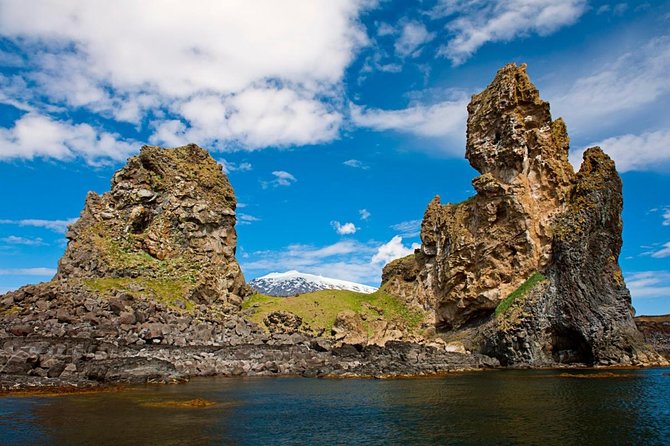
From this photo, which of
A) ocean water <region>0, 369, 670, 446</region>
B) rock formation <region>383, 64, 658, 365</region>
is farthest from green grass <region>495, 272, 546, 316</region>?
ocean water <region>0, 369, 670, 446</region>

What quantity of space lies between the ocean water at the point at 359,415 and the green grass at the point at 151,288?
1007 inches

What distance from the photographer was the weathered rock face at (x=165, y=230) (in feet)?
243

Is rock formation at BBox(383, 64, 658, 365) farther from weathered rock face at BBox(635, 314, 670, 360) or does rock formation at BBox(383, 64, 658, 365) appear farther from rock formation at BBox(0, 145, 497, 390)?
weathered rock face at BBox(635, 314, 670, 360)

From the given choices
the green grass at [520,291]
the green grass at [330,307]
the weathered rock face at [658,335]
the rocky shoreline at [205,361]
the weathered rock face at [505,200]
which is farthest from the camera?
the weathered rock face at [658,335]

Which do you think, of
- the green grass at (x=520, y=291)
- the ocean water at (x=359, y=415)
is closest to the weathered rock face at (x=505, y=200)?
the green grass at (x=520, y=291)

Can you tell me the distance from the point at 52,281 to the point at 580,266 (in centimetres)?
7687

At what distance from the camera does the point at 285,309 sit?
82562 millimetres

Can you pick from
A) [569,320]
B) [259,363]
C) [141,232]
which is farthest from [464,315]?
[141,232]

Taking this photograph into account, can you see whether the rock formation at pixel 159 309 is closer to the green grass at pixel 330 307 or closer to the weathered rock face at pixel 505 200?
the green grass at pixel 330 307

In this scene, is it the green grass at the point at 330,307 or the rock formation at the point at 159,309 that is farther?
the green grass at the point at 330,307

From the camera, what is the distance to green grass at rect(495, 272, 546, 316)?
242 feet

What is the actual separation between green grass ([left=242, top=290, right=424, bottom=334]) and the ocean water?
35.7 metres

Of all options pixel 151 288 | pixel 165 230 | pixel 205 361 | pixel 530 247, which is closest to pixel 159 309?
pixel 151 288

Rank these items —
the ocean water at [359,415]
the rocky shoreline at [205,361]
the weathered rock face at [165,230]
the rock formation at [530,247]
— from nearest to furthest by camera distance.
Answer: the ocean water at [359,415]
the rocky shoreline at [205,361]
the rock formation at [530,247]
the weathered rock face at [165,230]
